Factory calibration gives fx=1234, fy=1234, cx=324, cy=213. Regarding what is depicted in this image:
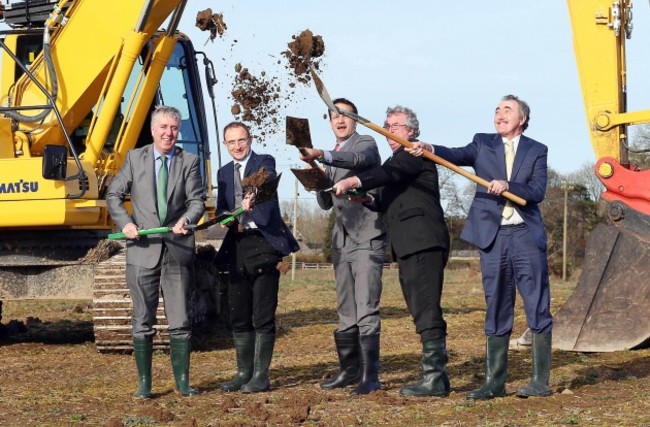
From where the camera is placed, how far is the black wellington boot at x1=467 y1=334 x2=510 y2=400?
7.13 meters

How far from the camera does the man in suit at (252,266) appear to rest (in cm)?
769

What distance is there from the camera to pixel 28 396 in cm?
782

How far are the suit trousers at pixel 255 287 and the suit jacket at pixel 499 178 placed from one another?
125 centimetres

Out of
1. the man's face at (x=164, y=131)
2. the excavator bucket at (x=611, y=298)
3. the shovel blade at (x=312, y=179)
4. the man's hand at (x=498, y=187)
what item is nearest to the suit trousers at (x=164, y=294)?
the man's face at (x=164, y=131)

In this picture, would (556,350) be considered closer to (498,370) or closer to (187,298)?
(498,370)

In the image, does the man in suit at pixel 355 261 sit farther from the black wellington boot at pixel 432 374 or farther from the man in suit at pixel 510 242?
the man in suit at pixel 510 242

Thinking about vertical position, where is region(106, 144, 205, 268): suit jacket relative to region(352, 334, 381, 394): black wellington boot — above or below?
above

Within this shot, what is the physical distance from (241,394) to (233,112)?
107 inches

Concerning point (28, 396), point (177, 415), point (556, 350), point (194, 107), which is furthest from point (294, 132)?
point (194, 107)

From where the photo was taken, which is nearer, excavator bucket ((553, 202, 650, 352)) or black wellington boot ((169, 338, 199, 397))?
black wellington boot ((169, 338, 199, 397))

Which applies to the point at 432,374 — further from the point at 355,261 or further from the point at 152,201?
the point at 152,201

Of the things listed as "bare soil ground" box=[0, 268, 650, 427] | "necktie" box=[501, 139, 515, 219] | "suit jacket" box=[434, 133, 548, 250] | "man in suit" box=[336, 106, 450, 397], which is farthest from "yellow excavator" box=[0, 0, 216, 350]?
"necktie" box=[501, 139, 515, 219]

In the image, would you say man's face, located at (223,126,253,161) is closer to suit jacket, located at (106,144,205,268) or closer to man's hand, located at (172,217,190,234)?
suit jacket, located at (106,144,205,268)

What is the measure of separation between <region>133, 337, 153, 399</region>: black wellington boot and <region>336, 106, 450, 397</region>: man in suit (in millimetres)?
1499
